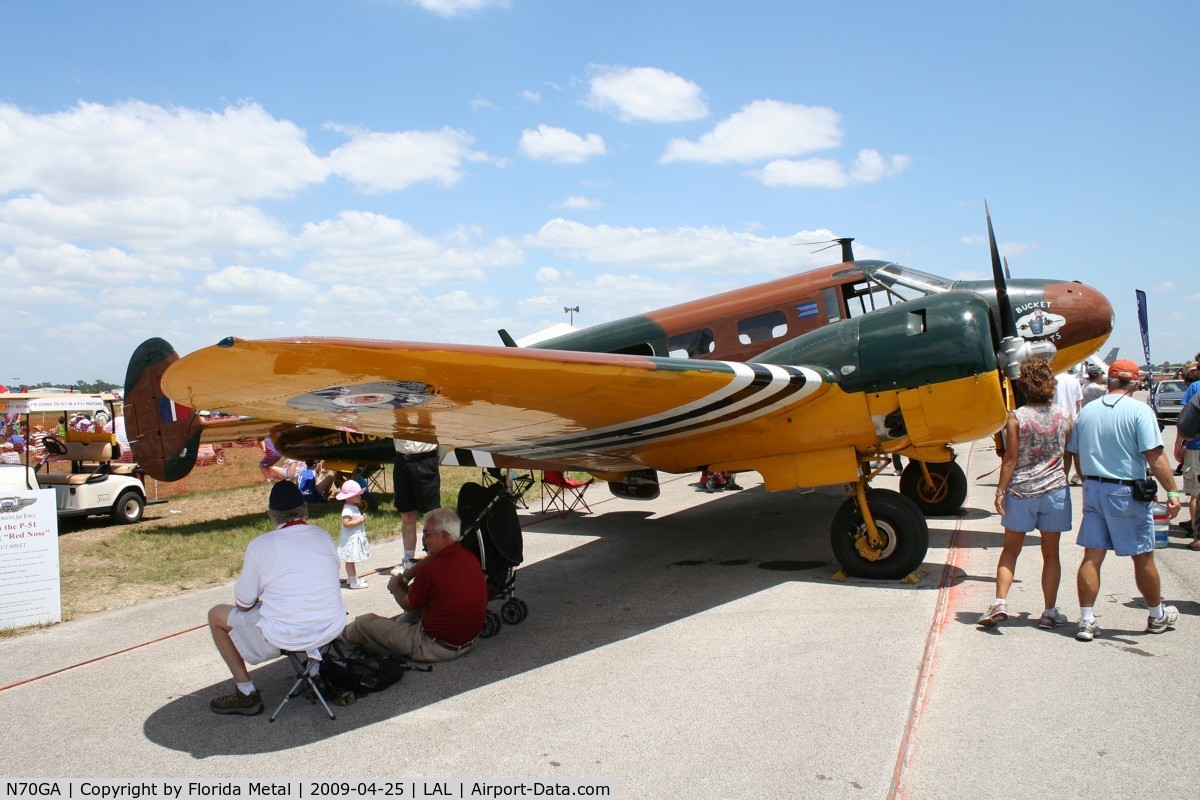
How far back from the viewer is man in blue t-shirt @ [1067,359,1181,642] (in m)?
4.49

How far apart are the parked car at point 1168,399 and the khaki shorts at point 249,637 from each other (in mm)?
26971

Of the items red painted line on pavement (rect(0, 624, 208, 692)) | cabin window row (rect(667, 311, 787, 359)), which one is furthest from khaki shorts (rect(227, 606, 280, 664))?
cabin window row (rect(667, 311, 787, 359))

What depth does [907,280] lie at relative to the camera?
A: 859cm

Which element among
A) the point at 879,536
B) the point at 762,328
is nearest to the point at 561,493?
the point at 762,328

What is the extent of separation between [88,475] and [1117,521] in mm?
14340

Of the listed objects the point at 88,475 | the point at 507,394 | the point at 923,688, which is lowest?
the point at 923,688

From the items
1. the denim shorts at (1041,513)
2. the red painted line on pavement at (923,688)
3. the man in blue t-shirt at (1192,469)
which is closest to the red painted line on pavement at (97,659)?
the red painted line on pavement at (923,688)

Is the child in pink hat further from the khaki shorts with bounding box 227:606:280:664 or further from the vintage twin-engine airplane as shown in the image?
the khaki shorts with bounding box 227:606:280:664

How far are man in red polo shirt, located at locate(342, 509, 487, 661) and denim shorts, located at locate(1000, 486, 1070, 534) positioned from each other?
11.6 feet

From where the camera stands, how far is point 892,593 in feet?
19.2

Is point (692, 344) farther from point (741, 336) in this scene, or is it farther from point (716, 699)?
point (716, 699)

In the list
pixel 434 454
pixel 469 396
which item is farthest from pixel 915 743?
pixel 434 454

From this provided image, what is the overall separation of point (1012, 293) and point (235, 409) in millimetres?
7421

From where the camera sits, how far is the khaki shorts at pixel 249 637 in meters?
4.09
